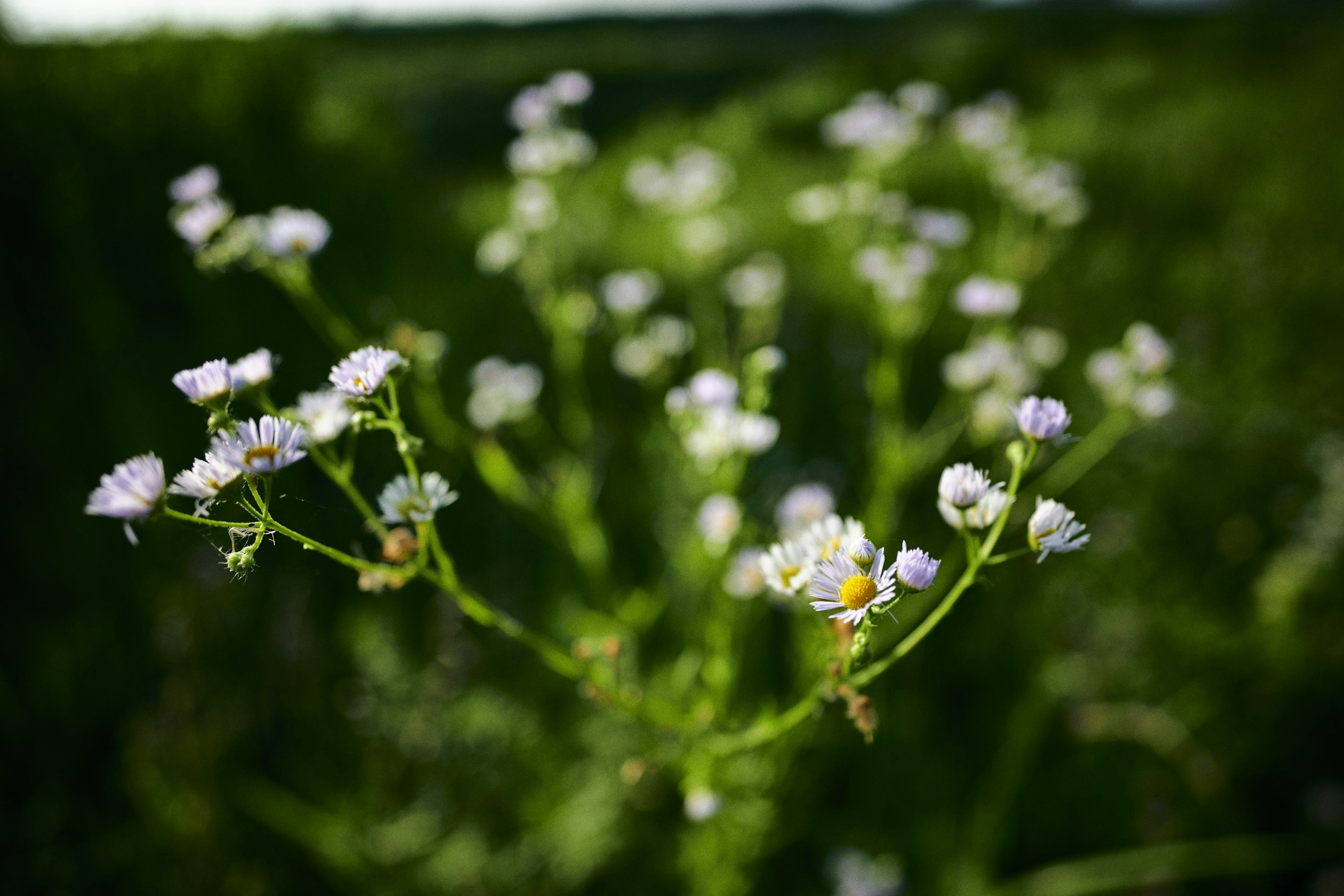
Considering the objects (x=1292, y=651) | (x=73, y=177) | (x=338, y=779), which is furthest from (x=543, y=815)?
(x=73, y=177)

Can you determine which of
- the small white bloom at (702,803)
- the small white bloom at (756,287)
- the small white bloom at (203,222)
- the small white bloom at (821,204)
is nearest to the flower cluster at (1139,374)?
the small white bloom at (756,287)

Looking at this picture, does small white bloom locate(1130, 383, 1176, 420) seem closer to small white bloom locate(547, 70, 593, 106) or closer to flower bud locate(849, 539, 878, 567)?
flower bud locate(849, 539, 878, 567)

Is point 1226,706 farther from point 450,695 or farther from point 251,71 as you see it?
point 251,71

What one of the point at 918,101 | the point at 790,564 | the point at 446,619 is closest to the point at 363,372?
the point at 790,564

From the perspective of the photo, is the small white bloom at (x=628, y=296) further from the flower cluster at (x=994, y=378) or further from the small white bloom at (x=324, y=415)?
the small white bloom at (x=324, y=415)

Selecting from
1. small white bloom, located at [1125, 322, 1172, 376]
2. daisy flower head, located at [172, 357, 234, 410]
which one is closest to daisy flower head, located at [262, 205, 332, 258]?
daisy flower head, located at [172, 357, 234, 410]

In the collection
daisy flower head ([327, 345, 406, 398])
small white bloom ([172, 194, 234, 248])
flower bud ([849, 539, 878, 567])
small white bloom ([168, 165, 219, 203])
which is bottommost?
flower bud ([849, 539, 878, 567])
